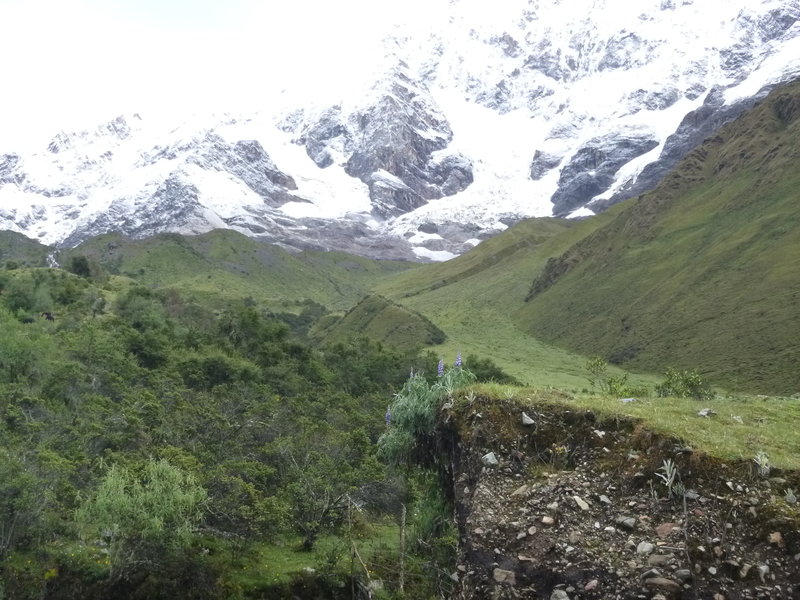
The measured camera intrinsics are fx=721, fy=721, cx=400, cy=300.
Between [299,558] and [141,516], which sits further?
[299,558]

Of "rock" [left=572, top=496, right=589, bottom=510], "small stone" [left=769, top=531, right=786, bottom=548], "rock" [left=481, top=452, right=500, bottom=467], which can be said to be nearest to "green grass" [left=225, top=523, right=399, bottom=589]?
"rock" [left=481, top=452, right=500, bottom=467]

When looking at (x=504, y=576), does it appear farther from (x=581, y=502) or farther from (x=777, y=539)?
(x=777, y=539)

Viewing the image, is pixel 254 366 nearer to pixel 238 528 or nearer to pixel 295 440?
pixel 295 440

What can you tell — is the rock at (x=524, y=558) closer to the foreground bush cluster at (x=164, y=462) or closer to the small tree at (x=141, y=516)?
the foreground bush cluster at (x=164, y=462)

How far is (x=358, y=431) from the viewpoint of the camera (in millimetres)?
56375

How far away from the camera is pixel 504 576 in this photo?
16.6 meters

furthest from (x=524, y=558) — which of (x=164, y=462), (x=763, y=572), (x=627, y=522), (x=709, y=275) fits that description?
(x=709, y=275)

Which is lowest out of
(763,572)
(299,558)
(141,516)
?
(299,558)

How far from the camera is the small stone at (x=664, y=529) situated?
15.7 m

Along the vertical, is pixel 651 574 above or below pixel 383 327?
above

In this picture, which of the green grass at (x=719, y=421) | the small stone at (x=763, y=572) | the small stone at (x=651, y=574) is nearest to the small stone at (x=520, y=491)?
the green grass at (x=719, y=421)

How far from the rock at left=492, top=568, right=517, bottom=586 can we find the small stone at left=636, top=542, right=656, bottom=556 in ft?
9.32

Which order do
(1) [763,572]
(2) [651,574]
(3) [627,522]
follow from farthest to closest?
(3) [627,522]
(2) [651,574]
(1) [763,572]

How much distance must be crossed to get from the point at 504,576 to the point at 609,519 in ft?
9.00
